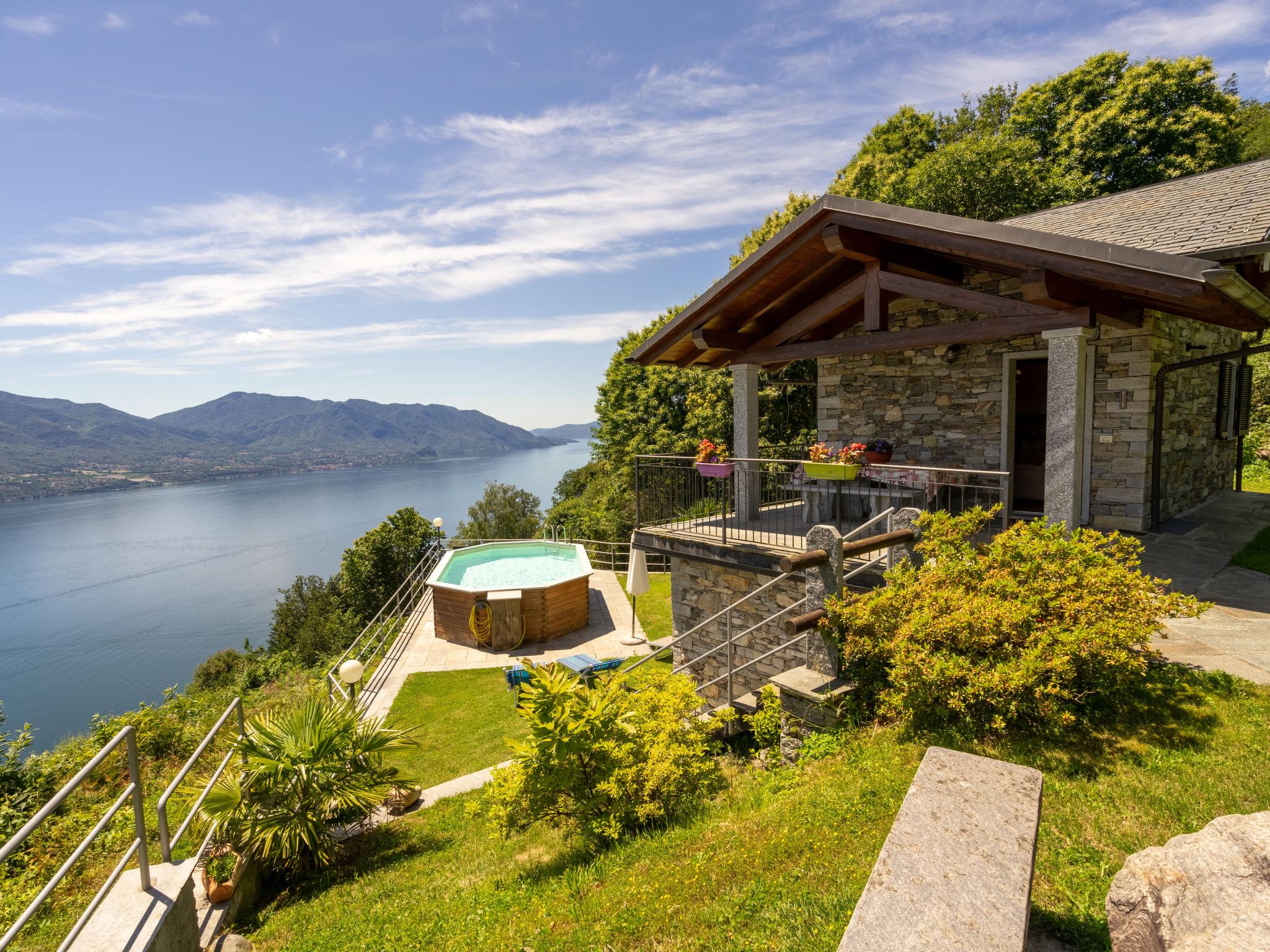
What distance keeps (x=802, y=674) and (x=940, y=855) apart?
3.28m

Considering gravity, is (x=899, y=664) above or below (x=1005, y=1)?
below

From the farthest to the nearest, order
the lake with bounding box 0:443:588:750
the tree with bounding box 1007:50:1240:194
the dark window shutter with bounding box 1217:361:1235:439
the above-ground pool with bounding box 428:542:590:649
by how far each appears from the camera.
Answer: the lake with bounding box 0:443:588:750 < the tree with bounding box 1007:50:1240:194 < the above-ground pool with bounding box 428:542:590:649 < the dark window shutter with bounding box 1217:361:1235:439

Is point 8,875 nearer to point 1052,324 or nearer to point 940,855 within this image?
point 940,855

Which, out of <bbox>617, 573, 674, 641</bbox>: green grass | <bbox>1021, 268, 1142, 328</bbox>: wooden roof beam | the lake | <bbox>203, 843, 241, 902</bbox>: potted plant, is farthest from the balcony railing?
the lake

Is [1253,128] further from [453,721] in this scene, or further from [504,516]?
[504,516]

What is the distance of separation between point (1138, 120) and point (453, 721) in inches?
1013

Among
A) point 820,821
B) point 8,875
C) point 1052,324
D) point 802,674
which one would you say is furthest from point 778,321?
point 8,875

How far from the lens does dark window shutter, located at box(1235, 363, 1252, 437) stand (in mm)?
10125

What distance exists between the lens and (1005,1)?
1019 cm

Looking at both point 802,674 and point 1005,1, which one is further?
point 1005,1

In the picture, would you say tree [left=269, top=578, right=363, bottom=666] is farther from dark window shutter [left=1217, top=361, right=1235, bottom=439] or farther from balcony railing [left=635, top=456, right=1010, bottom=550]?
dark window shutter [left=1217, top=361, right=1235, bottom=439]

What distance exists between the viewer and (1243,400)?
10.4 metres

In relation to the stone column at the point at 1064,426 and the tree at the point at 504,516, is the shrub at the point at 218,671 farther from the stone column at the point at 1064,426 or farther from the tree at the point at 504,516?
the stone column at the point at 1064,426

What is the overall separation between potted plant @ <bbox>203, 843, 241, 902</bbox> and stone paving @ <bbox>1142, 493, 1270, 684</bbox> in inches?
287
